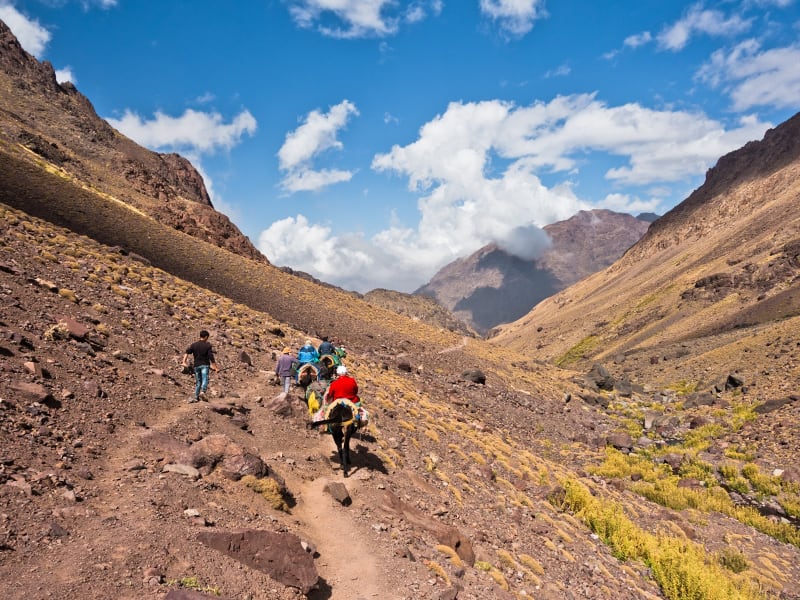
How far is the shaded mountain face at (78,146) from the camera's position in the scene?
5197 centimetres

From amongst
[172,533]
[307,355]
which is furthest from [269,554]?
[307,355]

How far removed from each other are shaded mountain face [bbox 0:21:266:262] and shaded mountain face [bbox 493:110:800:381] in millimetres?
59963

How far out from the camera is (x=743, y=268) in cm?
7450

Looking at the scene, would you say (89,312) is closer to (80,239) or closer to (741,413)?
(80,239)

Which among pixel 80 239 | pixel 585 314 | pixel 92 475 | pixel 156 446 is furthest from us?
pixel 585 314

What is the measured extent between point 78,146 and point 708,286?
10023cm

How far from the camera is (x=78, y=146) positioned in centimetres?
6272

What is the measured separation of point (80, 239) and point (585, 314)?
381 feet

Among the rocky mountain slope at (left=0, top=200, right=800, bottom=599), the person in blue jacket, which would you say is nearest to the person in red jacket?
the rocky mountain slope at (left=0, top=200, right=800, bottom=599)

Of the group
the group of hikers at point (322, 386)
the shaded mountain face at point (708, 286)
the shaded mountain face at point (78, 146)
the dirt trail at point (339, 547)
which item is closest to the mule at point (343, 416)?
the group of hikers at point (322, 386)

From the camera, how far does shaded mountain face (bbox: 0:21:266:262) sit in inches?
2046

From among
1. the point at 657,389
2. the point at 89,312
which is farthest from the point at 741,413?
the point at 89,312

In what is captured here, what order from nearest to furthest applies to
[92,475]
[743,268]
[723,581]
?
1. [92,475]
2. [723,581]
3. [743,268]

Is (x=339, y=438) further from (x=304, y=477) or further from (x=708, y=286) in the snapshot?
(x=708, y=286)
